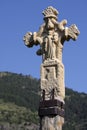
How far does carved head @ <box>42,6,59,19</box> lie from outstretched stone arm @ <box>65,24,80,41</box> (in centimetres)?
54

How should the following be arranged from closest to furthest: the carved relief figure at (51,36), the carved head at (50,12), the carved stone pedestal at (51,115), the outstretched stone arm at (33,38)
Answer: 1. the carved stone pedestal at (51,115)
2. the carved relief figure at (51,36)
3. the carved head at (50,12)
4. the outstretched stone arm at (33,38)

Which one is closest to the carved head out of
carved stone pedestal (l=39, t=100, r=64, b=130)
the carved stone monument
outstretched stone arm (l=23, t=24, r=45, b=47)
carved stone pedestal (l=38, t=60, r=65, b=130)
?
the carved stone monument

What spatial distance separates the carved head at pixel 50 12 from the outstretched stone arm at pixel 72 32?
1.76ft

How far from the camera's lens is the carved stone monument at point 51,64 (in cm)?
923

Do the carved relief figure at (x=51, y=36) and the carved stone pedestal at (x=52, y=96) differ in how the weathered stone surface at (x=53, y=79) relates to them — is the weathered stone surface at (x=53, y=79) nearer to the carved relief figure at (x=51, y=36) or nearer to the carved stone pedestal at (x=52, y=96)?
the carved stone pedestal at (x=52, y=96)

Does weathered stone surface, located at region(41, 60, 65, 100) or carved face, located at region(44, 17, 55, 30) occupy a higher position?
carved face, located at region(44, 17, 55, 30)

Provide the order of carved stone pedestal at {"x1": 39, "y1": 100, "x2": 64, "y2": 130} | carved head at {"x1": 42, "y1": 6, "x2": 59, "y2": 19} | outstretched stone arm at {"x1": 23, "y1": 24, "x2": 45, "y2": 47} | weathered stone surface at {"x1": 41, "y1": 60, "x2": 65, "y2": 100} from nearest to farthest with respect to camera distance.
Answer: carved stone pedestal at {"x1": 39, "y1": 100, "x2": 64, "y2": 130}, weathered stone surface at {"x1": 41, "y1": 60, "x2": 65, "y2": 100}, carved head at {"x1": 42, "y1": 6, "x2": 59, "y2": 19}, outstretched stone arm at {"x1": 23, "y1": 24, "x2": 45, "y2": 47}

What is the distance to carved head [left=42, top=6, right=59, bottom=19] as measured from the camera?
9.87m

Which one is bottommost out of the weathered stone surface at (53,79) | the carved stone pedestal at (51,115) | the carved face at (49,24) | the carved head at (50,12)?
the carved stone pedestal at (51,115)

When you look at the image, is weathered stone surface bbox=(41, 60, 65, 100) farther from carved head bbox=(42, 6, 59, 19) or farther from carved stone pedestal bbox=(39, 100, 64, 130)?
carved head bbox=(42, 6, 59, 19)

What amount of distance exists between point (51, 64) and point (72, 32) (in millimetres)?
792

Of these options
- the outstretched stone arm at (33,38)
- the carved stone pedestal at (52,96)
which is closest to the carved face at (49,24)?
the outstretched stone arm at (33,38)

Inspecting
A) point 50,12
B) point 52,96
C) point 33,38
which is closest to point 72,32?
point 50,12

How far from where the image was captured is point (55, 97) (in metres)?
9.37
